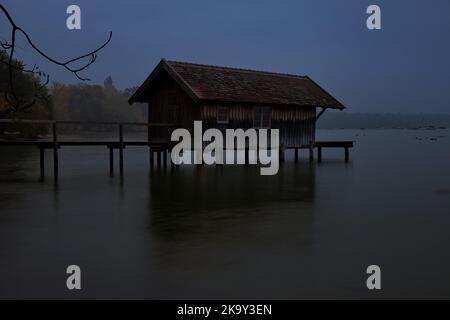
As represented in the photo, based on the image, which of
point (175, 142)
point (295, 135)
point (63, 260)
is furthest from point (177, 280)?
point (295, 135)

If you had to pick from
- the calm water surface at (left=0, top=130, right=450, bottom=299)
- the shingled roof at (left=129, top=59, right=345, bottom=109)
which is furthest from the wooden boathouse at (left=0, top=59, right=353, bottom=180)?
the calm water surface at (left=0, top=130, right=450, bottom=299)

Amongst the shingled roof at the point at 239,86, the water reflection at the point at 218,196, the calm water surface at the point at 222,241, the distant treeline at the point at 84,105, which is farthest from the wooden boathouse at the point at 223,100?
the distant treeline at the point at 84,105

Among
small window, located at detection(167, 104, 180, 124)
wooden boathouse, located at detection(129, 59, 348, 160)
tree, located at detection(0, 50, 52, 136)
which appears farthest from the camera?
tree, located at detection(0, 50, 52, 136)

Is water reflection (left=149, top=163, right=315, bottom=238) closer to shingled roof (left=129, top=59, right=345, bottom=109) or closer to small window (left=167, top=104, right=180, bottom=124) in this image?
small window (left=167, top=104, right=180, bottom=124)

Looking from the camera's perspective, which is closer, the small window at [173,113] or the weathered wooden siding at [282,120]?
the weathered wooden siding at [282,120]

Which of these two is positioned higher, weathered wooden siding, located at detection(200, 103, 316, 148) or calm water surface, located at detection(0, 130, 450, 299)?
weathered wooden siding, located at detection(200, 103, 316, 148)

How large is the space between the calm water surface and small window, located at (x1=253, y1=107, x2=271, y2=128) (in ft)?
34.3

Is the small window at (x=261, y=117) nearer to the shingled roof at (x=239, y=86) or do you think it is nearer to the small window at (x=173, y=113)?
the shingled roof at (x=239, y=86)

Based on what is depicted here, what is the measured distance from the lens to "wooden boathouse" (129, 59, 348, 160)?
109 ft

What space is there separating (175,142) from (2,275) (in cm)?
2352

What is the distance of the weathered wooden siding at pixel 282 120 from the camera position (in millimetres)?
33594

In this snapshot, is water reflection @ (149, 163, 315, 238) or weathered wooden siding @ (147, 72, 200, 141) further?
weathered wooden siding @ (147, 72, 200, 141)

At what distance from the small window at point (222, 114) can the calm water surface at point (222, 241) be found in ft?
27.8
